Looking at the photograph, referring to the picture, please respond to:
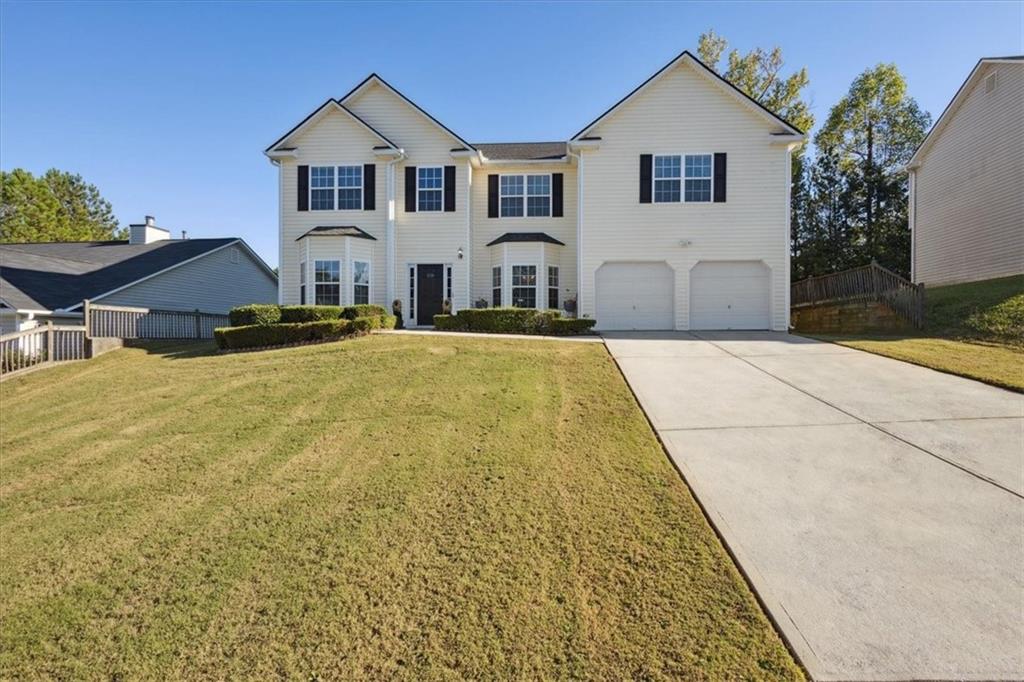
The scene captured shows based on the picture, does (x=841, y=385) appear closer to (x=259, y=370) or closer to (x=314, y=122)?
(x=259, y=370)

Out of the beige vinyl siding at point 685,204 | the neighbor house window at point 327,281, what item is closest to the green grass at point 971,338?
the beige vinyl siding at point 685,204

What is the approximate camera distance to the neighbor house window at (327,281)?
16.9m

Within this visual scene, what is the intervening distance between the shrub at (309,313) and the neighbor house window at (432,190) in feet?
17.0

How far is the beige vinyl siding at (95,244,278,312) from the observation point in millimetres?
21183

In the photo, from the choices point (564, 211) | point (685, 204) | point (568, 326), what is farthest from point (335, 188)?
point (685, 204)

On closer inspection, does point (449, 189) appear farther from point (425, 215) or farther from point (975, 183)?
point (975, 183)

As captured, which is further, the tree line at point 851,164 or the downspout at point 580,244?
the tree line at point 851,164

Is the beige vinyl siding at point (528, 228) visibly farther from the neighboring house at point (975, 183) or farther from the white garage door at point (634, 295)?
the neighboring house at point (975, 183)

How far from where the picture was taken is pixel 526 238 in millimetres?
16844

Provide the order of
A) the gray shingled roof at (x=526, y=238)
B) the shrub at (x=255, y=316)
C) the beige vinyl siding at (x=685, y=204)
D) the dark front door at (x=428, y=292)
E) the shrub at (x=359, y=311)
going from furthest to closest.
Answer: the dark front door at (x=428, y=292) → the gray shingled roof at (x=526, y=238) → the beige vinyl siding at (x=685, y=204) → the shrub at (x=359, y=311) → the shrub at (x=255, y=316)

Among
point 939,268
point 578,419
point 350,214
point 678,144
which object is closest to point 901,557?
point 578,419

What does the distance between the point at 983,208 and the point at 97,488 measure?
25.3m

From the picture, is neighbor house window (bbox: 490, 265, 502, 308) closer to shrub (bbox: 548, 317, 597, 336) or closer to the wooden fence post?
shrub (bbox: 548, 317, 597, 336)

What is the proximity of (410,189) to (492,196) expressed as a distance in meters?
2.86
